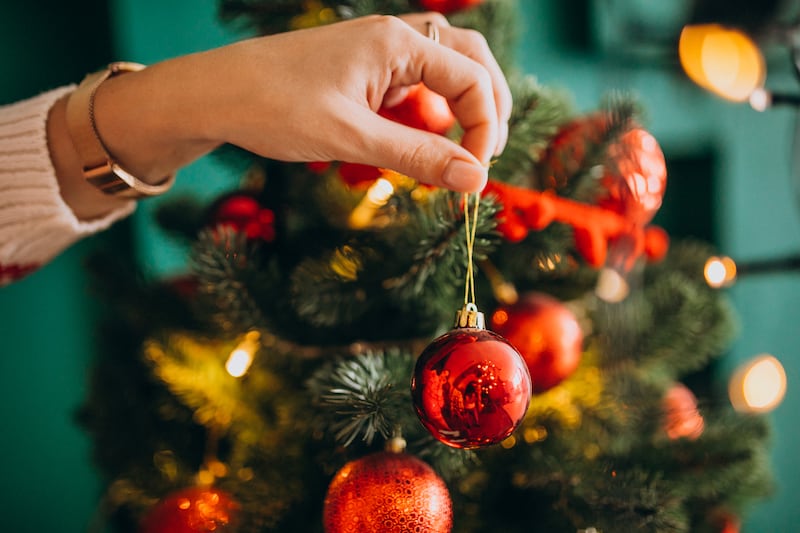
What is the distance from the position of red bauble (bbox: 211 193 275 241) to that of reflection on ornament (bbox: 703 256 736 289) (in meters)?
0.51

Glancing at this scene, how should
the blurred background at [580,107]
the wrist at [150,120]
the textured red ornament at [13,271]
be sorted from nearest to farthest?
the wrist at [150,120], the textured red ornament at [13,271], the blurred background at [580,107]

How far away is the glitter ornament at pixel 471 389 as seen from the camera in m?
0.41

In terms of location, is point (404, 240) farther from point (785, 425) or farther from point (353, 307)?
point (785, 425)

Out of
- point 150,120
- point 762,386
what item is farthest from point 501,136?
point 762,386

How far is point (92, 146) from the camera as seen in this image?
55cm

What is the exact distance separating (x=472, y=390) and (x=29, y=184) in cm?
42

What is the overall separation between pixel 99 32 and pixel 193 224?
2.34 feet

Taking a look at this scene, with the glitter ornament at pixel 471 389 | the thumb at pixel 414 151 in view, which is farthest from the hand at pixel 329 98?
the glitter ornament at pixel 471 389

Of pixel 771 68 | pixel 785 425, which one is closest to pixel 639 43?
pixel 771 68

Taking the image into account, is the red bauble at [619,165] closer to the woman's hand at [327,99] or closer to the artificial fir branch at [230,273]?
the woman's hand at [327,99]

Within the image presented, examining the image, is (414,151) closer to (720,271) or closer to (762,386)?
(720,271)

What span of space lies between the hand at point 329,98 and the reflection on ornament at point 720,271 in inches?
14.6

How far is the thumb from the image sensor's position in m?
0.46

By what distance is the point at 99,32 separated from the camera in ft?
4.25
